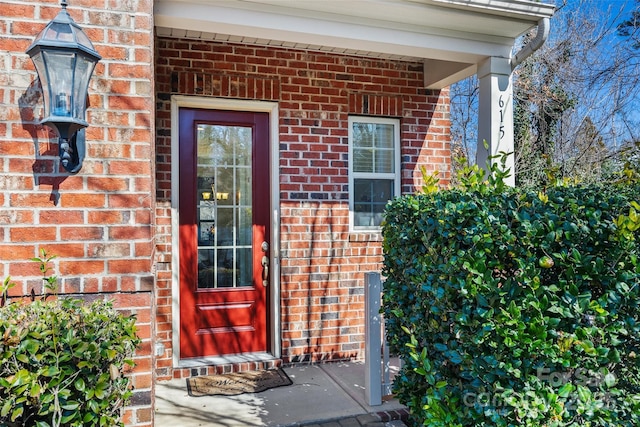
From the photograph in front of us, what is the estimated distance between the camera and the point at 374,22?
3217 millimetres

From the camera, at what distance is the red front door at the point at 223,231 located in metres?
3.77

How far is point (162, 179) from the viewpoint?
3.63m

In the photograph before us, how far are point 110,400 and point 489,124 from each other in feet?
10.5

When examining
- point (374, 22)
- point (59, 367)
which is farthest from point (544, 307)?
point (374, 22)

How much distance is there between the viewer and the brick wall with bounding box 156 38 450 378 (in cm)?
371

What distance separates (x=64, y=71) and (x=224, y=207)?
79.6 inches

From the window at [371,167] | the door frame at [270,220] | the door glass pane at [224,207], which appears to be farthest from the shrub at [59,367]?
the window at [371,167]

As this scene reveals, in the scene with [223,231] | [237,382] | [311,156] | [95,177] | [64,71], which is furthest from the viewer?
[311,156]

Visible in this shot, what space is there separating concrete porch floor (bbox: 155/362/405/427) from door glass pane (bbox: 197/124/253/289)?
97 cm

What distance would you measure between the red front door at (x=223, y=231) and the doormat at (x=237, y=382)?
0.88 ft

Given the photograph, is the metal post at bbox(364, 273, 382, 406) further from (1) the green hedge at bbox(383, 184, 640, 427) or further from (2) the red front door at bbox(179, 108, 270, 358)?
(2) the red front door at bbox(179, 108, 270, 358)

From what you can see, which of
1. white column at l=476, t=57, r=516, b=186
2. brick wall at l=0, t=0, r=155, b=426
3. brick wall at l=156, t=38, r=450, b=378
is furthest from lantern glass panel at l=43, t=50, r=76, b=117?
white column at l=476, t=57, r=516, b=186

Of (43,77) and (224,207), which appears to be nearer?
(43,77)

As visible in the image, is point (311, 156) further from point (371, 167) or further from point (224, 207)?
point (224, 207)
